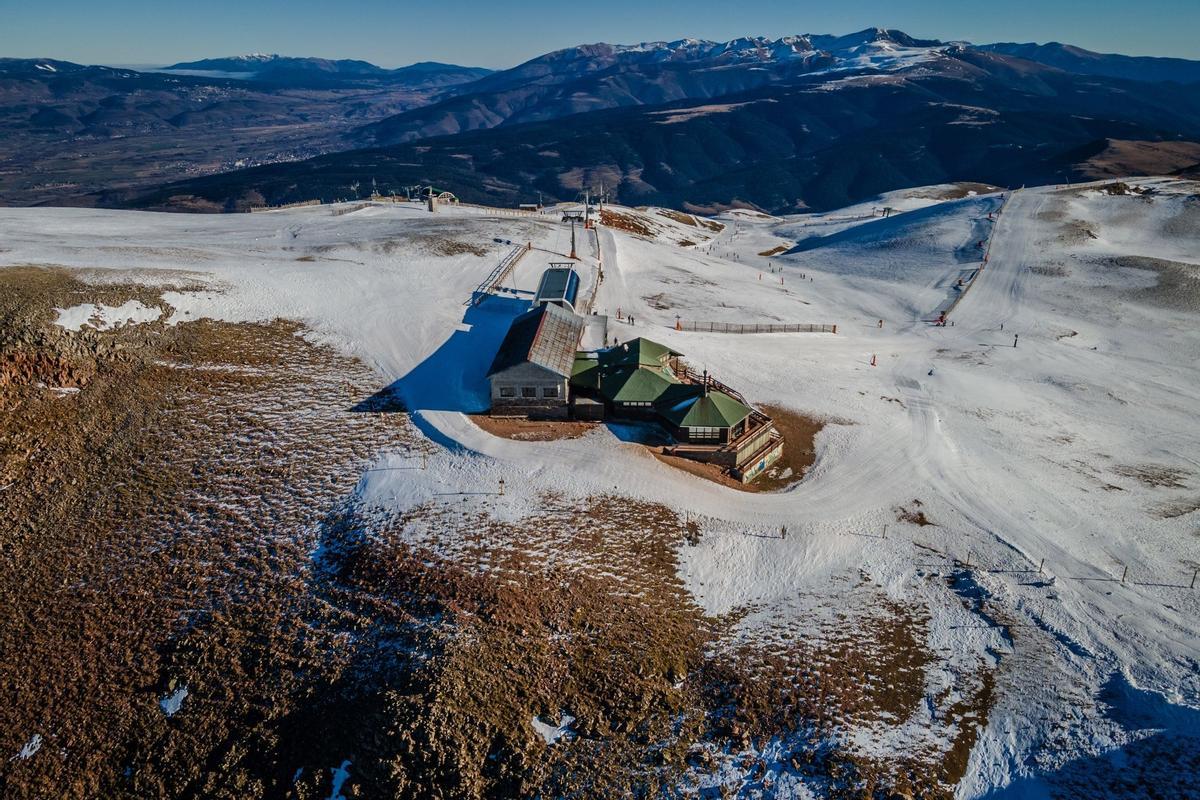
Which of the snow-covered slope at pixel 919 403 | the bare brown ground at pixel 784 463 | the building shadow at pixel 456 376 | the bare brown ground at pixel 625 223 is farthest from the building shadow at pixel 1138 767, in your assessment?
the bare brown ground at pixel 625 223

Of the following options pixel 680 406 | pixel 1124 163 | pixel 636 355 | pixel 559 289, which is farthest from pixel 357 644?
pixel 1124 163

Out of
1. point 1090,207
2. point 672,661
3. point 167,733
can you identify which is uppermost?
point 1090,207

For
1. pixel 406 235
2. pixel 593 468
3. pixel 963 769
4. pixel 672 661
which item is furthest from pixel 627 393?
pixel 406 235

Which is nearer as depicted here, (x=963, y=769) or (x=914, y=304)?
(x=963, y=769)

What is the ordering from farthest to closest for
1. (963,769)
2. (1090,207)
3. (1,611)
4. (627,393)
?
(1090,207) < (627,393) < (1,611) < (963,769)

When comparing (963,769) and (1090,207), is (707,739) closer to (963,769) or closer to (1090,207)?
(963,769)

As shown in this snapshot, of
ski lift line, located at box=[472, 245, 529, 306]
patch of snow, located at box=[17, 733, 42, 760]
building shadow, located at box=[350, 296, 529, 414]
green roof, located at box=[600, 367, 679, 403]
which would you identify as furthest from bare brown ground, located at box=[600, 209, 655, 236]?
patch of snow, located at box=[17, 733, 42, 760]

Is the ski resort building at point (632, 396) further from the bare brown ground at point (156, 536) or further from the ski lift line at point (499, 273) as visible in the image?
the ski lift line at point (499, 273)
